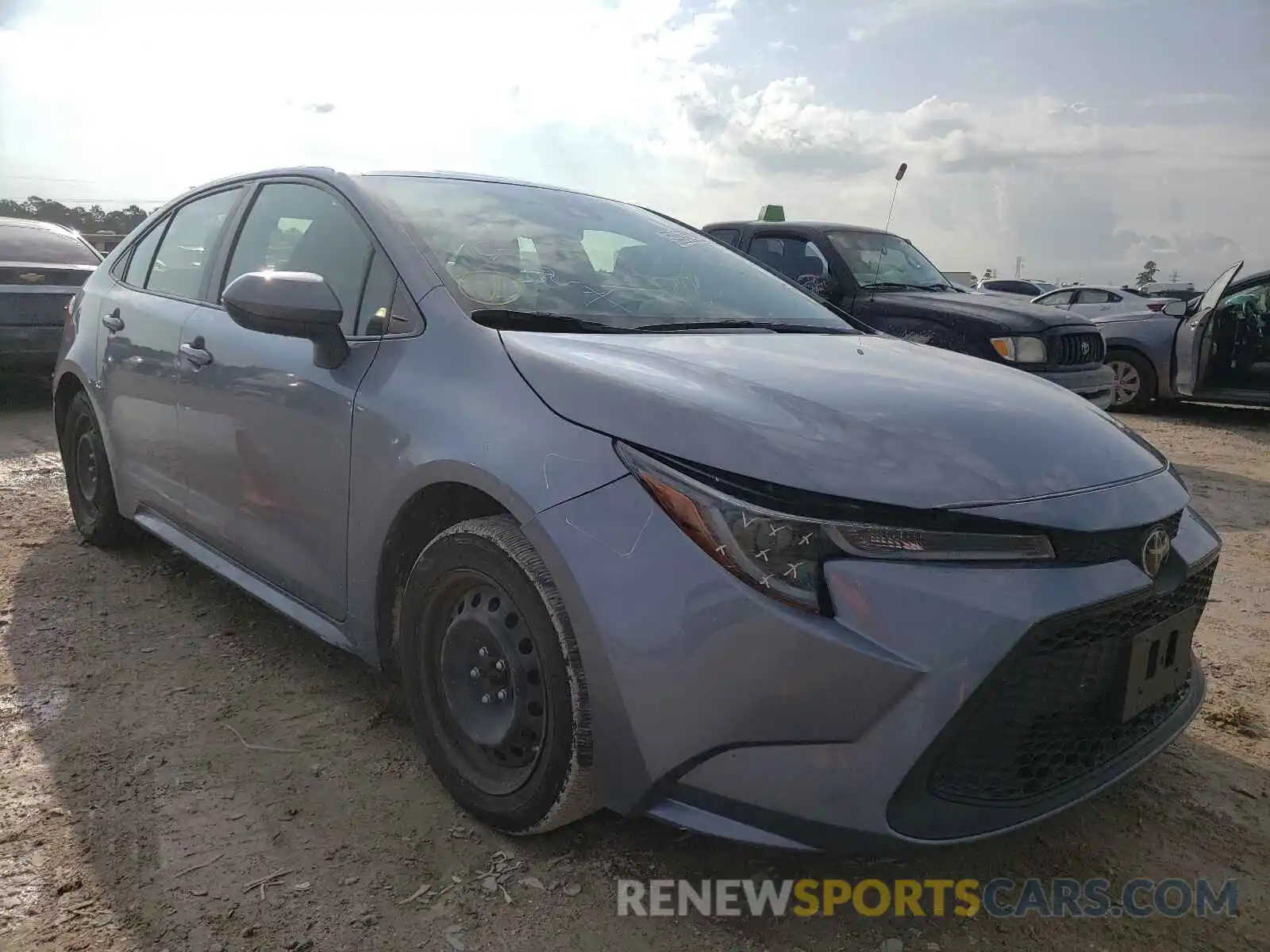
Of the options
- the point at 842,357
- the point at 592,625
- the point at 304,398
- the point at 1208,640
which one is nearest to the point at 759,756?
the point at 592,625

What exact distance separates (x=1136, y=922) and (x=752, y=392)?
4.28 feet

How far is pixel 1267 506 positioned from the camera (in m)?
5.60

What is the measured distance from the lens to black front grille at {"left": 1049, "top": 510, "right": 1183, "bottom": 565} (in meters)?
1.70

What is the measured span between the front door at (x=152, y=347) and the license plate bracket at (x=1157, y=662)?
9.28ft

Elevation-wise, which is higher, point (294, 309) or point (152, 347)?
point (294, 309)

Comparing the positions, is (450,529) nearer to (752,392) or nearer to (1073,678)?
(752,392)

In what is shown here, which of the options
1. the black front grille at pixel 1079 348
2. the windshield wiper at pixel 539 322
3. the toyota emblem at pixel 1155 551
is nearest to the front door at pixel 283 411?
the windshield wiper at pixel 539 322

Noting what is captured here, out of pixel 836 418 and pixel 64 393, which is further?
pixel 64 393

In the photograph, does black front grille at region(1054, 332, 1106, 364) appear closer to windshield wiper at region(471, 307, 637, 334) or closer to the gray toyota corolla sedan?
the gray toyota corolla sedan

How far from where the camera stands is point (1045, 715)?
1.71 m

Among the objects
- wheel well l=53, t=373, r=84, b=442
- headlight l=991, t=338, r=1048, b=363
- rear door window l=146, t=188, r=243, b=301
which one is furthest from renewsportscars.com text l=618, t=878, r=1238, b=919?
headlight l=991, t=338, r=1048, b=363

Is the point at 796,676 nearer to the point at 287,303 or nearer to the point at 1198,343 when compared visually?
the point at 287,303

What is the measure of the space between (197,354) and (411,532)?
4.15ft

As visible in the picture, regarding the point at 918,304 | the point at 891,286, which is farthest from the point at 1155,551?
the point at 891,286
